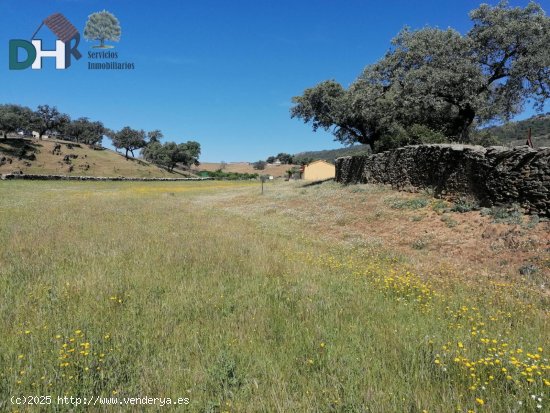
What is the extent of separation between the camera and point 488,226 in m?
11.1

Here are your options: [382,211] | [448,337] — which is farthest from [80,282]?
[382,211]

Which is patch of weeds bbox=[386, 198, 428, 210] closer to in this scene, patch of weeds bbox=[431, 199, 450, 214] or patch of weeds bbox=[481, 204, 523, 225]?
patch of weeds bbox=[431, 199, 450, 214]

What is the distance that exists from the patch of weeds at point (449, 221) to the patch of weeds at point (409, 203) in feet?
7.61

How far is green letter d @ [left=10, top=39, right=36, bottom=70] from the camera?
27.5 m

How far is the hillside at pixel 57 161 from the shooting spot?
81.6 m

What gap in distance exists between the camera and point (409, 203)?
53.5 feet

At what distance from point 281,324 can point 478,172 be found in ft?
40.9

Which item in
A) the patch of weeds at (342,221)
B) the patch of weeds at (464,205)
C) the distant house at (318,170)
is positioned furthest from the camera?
the distant house at (318,170)

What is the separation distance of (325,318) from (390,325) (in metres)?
0.97

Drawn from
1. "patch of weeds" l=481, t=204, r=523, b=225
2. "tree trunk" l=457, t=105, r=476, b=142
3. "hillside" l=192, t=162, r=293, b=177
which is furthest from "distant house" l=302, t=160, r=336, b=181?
"patch of weeds" l=481, t=204, r=523, b=225

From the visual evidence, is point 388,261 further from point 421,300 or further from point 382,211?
point 382,211

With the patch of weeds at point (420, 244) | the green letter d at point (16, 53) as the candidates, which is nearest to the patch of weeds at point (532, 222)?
the patch of weeds at point (420, 244)

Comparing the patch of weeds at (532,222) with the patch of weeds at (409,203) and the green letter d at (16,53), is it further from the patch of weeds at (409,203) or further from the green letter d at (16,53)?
the green letter d at (16,53)

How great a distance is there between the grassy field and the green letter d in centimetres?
2588
